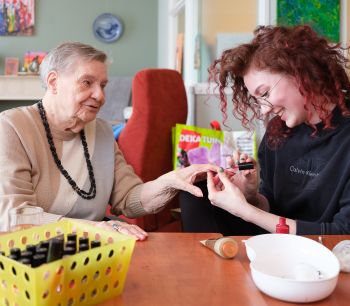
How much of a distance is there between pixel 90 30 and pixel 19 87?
114 cm

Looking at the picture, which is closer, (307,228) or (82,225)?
(82,225)

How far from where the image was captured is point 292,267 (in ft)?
3.23

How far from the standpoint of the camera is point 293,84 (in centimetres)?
145

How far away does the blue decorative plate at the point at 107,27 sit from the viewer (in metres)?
6.08

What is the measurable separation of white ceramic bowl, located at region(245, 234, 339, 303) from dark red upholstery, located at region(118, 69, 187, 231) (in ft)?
4.53

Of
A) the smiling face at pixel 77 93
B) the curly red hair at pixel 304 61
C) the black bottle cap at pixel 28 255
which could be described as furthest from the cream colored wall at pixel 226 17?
the black bottle cap at pixel 28 255

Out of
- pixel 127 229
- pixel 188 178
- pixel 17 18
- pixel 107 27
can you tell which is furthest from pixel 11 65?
pixel 127 229

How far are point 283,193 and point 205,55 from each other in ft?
7.70

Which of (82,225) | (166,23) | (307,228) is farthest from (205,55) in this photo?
(82,225)

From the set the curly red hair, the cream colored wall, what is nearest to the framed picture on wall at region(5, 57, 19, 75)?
the cream colored wall

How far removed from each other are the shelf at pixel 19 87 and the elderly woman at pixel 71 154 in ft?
14.9

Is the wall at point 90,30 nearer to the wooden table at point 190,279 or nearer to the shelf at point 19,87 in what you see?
the shelf at point 19,87

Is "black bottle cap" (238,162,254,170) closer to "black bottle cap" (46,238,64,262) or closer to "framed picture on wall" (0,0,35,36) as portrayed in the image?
"black bottle cap" (46,238,64,262)

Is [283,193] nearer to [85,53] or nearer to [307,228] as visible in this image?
[307,228]
